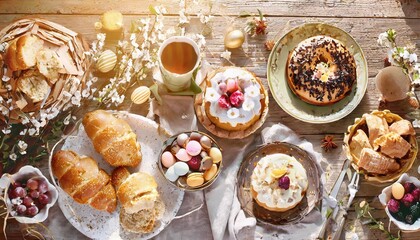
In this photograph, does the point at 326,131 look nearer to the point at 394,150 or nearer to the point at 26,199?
the point at 394,150

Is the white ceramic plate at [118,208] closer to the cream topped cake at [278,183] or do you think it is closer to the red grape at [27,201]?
the red grape at [27,201]

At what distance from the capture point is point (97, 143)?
107 inches

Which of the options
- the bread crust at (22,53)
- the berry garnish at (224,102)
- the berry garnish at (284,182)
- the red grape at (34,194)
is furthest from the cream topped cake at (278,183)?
the bread crust at (22,53)

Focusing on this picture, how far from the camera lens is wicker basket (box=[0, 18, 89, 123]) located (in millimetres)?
2654

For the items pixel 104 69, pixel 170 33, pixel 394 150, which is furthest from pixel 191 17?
pixel 394 150

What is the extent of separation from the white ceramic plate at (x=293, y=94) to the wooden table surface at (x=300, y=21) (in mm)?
54

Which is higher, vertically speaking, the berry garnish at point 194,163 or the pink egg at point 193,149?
the pink egg at point 193,149

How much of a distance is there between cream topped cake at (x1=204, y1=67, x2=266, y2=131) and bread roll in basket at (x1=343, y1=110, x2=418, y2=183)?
0.39 m

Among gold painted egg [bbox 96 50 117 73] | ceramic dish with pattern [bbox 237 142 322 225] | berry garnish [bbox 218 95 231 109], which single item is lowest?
ceramic dish with pattern [bbox 237 142 322 225]

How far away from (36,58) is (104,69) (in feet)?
0.97

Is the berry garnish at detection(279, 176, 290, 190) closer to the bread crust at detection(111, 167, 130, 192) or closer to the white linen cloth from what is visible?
the white linen cloth

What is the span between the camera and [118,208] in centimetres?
277

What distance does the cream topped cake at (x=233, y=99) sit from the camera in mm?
2713

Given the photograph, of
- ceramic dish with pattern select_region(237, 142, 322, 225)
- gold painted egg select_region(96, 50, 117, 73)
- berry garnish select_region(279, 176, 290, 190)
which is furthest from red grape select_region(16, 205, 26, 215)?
berry garnish select_region(279, 176, 290, 190)
